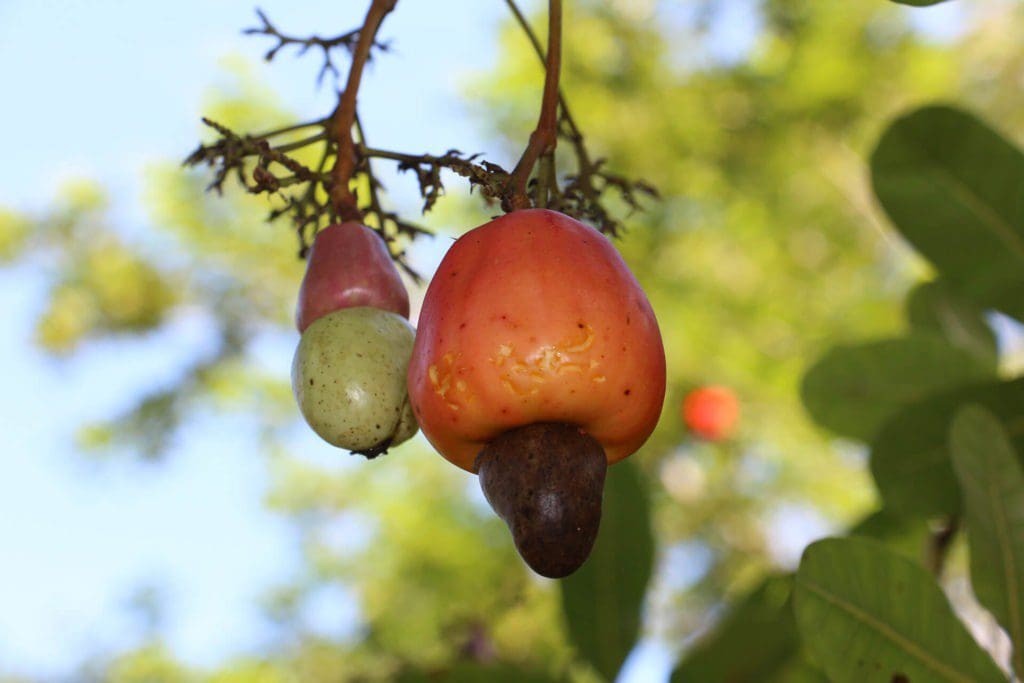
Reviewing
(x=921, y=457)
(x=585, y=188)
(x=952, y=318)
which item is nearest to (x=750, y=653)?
(x=921, y=457)

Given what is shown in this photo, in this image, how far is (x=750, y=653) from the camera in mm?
1237

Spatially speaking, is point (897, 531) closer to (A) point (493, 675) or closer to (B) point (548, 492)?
(A) point (493, 675)

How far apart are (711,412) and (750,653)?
412cm

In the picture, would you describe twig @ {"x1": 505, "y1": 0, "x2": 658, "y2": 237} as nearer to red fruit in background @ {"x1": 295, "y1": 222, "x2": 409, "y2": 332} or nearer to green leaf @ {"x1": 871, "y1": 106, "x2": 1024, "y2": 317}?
red fruit in background @ {"x1": 295, "y1": 222, "x2": 409, "y2": 332}

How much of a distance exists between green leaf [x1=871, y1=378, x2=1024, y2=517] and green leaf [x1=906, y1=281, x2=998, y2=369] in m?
0.44

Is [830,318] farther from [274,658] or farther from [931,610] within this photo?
[931,610]

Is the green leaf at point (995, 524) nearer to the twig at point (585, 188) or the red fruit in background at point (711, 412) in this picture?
the twig at point (585, 188)

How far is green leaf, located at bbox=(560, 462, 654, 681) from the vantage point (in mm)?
1333

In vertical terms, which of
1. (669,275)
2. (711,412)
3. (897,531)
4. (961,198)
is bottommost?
(711,412)

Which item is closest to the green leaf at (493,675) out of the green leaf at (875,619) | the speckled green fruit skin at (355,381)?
the green leaf at (875,619)

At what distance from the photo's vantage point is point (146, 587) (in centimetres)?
639

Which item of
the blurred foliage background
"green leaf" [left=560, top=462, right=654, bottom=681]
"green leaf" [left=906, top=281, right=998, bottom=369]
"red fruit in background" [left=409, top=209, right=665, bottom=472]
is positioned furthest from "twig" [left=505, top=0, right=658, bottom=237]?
the blurred foliage background

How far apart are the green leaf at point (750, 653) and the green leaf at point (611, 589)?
10cm

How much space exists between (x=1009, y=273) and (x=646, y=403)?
94 centimetres
